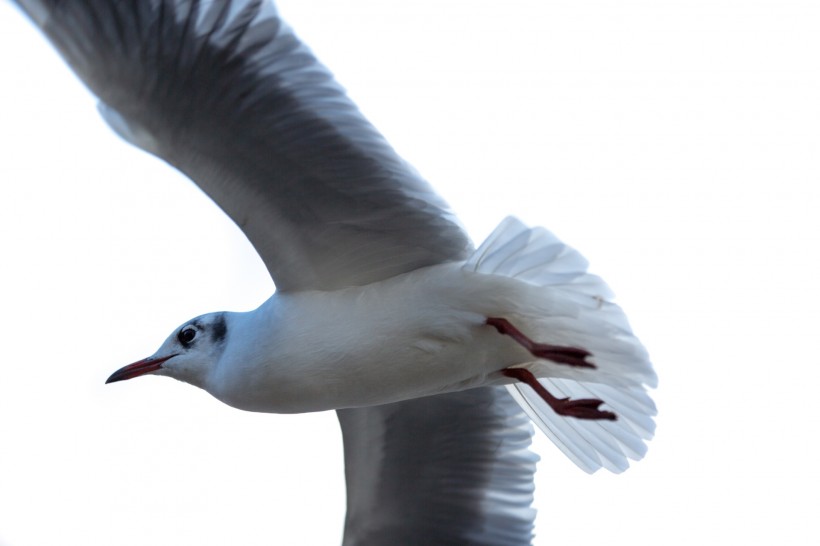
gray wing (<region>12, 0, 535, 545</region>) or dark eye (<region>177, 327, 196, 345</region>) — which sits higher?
gray wing (<region>12, 0, 535, 545</region>)

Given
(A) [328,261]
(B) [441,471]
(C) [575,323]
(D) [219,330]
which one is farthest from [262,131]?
(B) [441,471]

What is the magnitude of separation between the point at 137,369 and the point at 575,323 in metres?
1.75

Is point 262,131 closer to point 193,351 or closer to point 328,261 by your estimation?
point 328,261

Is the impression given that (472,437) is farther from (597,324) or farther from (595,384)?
(597,324)

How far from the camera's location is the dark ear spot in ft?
Result: 16.1

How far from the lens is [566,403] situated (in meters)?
4.62

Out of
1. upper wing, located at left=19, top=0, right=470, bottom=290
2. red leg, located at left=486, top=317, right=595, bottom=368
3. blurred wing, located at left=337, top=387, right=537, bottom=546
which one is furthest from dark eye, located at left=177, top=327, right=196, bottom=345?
red leg, located at left=486, top=317, right=595, bottom=368

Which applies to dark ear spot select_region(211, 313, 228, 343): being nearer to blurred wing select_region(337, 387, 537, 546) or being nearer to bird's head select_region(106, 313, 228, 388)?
bird's head select_region(106, 313, 228, 388)

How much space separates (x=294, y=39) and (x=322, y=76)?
150mm

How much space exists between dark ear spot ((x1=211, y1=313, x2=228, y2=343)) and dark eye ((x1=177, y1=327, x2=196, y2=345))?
0.09 m

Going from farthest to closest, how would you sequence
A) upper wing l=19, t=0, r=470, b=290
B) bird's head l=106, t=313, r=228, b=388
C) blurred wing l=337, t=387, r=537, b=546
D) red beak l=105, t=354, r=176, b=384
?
blurred wing l=337, t=387, r=537, b=546, red beak l=105, t=354, r=176, b=384, bird's head l=106, t=313, r=228, b=388, upper wing l=19, t=0, r=470, b=290

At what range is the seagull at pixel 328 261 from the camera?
424cm

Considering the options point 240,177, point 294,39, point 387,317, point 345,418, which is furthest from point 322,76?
point 345,418

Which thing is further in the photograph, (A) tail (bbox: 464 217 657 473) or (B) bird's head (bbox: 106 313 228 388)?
(B) bird's head (bbox: 106 313 228 388)
